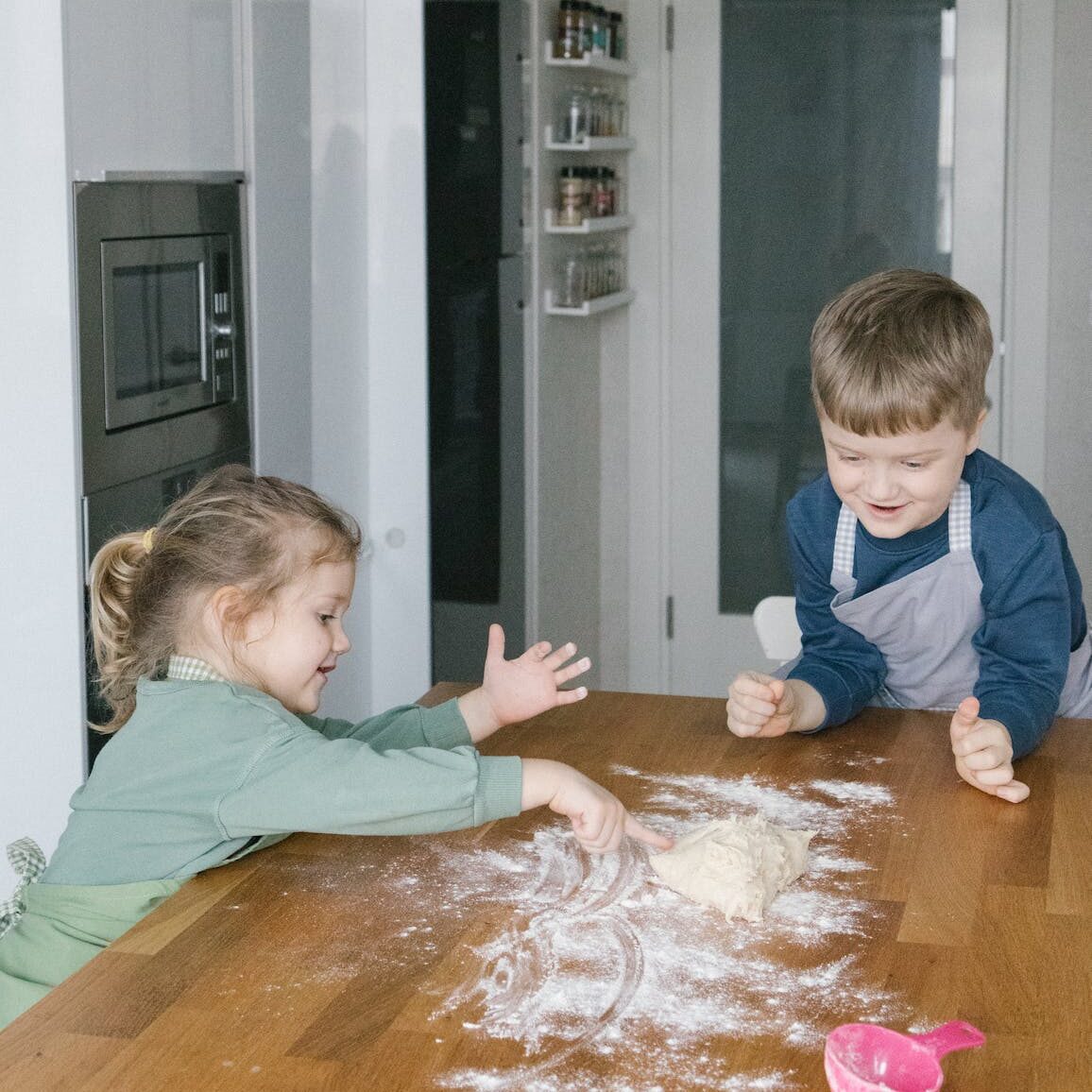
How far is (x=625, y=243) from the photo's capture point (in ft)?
13.1

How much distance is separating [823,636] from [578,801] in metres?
0.67

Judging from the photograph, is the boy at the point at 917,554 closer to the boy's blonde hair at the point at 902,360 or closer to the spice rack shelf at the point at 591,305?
the boy's blonde hair at the point at 902,360

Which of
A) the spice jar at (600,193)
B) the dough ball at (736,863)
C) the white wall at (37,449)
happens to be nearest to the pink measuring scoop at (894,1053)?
the dough ball at (736,863)

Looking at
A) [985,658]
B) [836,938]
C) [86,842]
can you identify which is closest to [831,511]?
[985,658]

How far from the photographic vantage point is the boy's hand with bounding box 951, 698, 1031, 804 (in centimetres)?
136

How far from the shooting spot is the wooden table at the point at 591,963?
894 millimetres

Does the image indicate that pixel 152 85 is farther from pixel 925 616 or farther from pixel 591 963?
pixel 591 963

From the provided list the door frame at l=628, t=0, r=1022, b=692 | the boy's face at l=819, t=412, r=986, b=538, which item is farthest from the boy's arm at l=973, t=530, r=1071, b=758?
the door frame at l=628, t=0, r=1022, b=692

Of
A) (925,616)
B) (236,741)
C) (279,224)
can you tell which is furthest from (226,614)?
(279,224)

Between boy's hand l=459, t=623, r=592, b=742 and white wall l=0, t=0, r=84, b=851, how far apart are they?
2.22 feet

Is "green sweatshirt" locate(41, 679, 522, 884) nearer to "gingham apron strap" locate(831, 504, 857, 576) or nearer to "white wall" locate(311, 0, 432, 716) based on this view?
"gingham apron strap" locate(831, 504, 857, 576)

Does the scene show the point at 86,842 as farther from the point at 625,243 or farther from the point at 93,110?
the point at 625,243

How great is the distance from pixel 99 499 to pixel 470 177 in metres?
1.31

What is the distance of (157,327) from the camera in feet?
7.05
